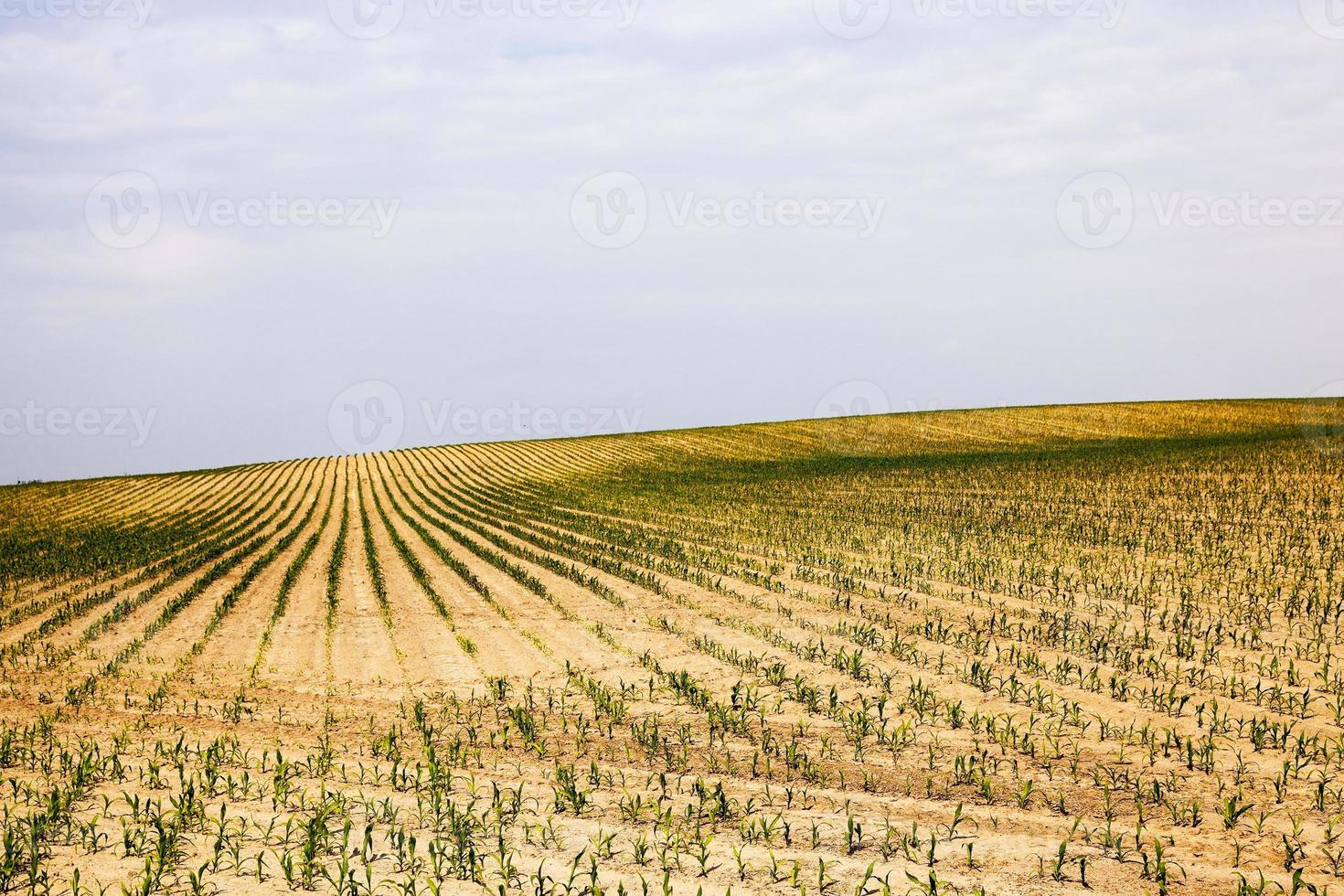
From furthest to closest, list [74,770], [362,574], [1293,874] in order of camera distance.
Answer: [362,574], [74,770], [1293,874]

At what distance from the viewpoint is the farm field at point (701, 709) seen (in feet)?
20.9

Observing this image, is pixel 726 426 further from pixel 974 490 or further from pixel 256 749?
pixel 256 749

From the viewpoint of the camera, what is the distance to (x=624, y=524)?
25969 mm

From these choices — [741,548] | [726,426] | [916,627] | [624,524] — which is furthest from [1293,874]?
[726,426]

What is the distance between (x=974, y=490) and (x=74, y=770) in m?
27.3

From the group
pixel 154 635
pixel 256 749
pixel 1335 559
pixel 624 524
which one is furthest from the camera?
pixel 624 524

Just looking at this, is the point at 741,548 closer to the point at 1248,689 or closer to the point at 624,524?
the point at 624,524

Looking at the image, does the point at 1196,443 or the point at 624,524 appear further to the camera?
the point at 1196,443

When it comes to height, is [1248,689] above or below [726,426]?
below

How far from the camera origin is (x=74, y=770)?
841 centimetres

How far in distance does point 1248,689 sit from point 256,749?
10.5 m

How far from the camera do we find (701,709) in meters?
9.83

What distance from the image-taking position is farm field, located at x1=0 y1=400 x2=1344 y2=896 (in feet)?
20.9

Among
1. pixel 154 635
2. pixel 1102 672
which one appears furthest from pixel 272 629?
pixel 1102 672
